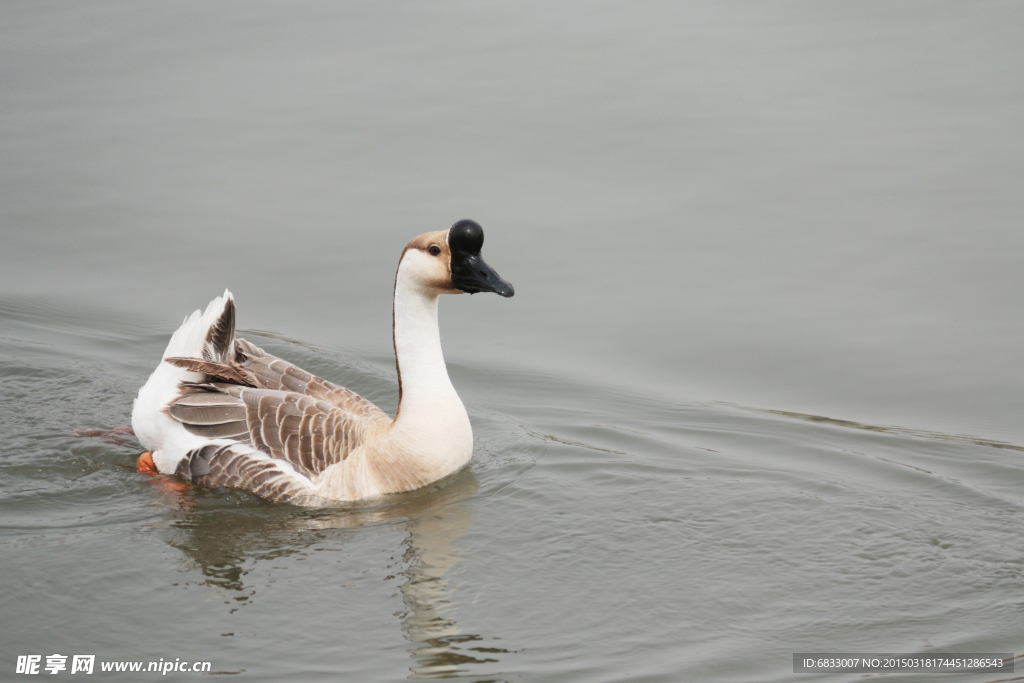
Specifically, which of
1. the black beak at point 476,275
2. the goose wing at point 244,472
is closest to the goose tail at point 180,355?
the goose wing at point 244,472

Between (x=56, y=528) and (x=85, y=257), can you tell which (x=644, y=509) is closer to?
(x=56, y=528)

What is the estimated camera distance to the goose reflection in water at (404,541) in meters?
6.23

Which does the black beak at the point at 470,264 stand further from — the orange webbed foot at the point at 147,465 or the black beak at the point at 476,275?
the orange webbed foot at the point at 147,465

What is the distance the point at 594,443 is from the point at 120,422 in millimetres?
4274

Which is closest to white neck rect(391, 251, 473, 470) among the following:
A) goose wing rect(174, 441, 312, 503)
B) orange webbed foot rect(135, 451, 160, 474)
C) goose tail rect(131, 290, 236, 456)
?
goose wing rect(174, 441, 312, 503)

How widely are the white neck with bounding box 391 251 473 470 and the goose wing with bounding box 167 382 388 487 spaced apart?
1.37 feet

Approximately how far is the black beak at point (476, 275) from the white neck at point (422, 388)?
413mm

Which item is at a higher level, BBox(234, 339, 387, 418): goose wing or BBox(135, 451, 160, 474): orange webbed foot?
BBox(234, 339, 387, 418): goose wing

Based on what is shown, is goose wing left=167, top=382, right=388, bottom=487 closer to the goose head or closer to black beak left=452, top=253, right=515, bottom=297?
the goose head

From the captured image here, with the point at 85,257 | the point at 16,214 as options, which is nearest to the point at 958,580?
the point at 85,257

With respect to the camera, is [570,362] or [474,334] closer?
[570,362]

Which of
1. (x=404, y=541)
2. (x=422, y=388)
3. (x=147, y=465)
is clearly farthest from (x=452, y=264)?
(x=147, y=465)

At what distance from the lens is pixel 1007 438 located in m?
8.98

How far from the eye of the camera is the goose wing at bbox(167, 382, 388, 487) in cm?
816
